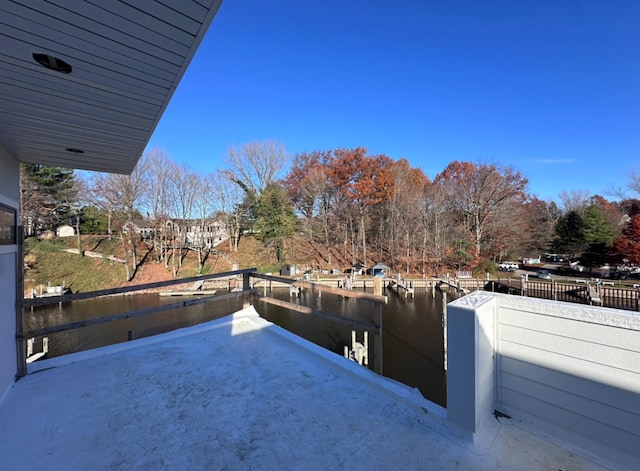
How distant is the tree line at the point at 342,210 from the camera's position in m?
17.2

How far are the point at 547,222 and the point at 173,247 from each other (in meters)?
31.4

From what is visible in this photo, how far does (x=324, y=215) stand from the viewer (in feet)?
70.8

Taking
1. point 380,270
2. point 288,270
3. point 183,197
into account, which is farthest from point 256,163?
point 380,270

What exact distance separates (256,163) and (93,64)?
856 inches

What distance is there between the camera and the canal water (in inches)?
337

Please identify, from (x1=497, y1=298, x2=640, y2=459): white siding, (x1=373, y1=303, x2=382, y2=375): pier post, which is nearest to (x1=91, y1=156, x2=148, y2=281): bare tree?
(x1=373, y1=303, x2=382, y2=375): pier post

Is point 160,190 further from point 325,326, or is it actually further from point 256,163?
point 325,326

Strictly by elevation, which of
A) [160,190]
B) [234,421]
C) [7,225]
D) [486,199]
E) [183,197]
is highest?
[160,190]

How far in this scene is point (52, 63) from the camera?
1.30 metres

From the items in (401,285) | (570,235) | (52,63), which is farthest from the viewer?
(570,235)

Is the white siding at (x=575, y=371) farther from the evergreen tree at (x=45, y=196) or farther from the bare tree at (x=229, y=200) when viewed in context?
the evergreen tree at (x=45, y=196)

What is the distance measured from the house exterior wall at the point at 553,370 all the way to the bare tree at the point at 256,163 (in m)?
21.3

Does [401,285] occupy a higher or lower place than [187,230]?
lower

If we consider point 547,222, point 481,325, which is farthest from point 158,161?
point 547,222
